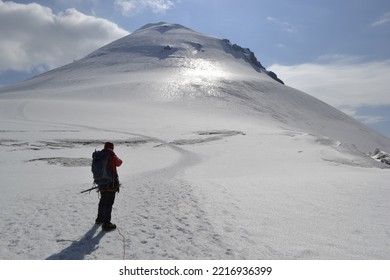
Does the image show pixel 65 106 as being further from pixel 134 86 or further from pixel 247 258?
pixel 247 258

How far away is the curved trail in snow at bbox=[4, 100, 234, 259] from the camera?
23.7ft

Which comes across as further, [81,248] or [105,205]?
[105,205]

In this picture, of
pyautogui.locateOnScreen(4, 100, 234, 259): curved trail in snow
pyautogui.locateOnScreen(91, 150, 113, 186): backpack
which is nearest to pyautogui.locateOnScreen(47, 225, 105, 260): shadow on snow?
pyautogui.locateOnScreen(4, 100, 234, 259): curved trail in snow

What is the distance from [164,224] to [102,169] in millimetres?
2112

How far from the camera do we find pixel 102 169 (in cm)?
865

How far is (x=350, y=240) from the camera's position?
7812 millimetres

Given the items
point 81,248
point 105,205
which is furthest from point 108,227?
point 81,248

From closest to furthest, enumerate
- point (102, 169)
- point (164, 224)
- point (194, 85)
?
1. point (102, 169)
2. point (164, 224)
3. point (194, 85)

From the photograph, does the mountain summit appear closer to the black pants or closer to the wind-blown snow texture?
the wind-blown snow texture

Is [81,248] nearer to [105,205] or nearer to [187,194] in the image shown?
[105,205]

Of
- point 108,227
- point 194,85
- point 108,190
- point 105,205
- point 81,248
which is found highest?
point 194,85

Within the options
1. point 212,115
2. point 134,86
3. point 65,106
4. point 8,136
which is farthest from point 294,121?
point 8,136

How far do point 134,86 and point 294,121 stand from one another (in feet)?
116

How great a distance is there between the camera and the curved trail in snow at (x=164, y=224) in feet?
23.7
